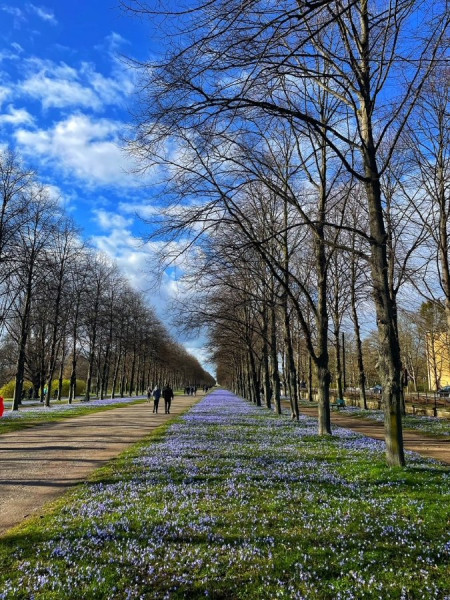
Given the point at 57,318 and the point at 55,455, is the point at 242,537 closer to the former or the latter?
the point at 55,455

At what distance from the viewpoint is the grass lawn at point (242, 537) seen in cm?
379

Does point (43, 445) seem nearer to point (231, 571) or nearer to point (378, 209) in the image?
point (231, 571)

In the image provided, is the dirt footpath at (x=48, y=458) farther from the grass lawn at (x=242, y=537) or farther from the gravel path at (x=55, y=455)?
the grass lawn at (x=242, y=537)

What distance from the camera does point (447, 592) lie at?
3.62 meters

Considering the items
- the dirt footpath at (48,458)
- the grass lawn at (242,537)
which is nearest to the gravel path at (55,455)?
the dirt footpath at (48,458)

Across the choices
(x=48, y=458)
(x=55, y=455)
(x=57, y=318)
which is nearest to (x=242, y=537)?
(x=48, y=458)

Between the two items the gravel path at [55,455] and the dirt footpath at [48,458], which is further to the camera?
the gravel path at [55,455]

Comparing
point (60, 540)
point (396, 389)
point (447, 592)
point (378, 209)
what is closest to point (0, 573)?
point (60, 540)

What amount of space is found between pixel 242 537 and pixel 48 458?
802 cm

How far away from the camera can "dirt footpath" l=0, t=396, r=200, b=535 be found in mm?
7141

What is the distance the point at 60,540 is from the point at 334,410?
28.9m

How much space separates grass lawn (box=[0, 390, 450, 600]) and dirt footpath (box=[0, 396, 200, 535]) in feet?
2.37

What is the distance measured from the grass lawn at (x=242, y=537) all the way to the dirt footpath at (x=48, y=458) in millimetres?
723

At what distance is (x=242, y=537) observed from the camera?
484cm
